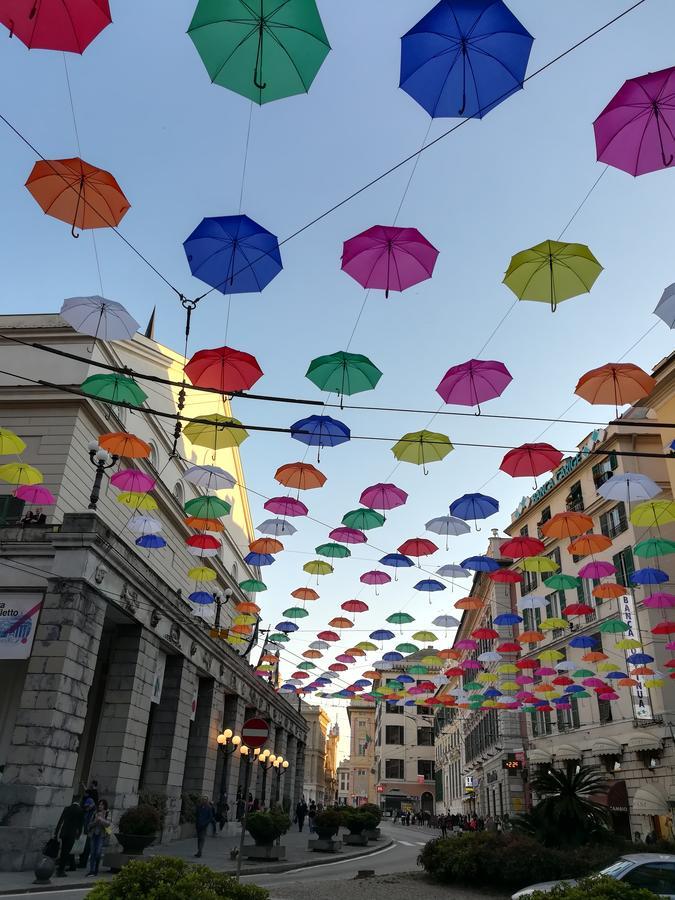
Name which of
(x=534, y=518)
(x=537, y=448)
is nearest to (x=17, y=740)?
(x=537, y=448)

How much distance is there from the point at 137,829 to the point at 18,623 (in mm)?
5924

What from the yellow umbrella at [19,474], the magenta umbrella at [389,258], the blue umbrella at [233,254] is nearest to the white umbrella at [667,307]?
the magenta umbrella at [389,258]

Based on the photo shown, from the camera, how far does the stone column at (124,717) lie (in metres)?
19.3

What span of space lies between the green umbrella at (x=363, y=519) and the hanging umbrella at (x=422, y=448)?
4368 mm

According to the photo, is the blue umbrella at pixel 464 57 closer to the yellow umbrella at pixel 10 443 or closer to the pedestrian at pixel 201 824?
the yellow umbrella at pixel 10 443

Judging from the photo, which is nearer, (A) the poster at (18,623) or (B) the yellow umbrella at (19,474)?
(A) the poster at (18,623)

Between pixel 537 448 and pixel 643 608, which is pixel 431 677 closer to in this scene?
pixel 643 608

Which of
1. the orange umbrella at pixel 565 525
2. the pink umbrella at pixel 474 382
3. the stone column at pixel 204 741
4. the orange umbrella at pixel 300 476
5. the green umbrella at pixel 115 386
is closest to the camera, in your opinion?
the pink umbrella at pixel 474 382

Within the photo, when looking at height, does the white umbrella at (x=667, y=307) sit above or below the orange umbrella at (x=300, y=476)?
above

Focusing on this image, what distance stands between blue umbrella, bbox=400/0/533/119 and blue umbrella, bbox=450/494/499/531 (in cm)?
1373

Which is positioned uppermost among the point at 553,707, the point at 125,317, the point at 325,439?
the point at 125,317

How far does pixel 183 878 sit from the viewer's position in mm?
6297

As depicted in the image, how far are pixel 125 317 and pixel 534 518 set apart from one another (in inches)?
1513

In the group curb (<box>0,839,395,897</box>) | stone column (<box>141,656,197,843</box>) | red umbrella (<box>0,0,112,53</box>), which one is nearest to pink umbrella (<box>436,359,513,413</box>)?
red umbrella (<box>0,0,112,53</box>)
